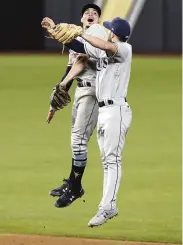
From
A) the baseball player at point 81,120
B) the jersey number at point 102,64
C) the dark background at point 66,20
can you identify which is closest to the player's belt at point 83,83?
the baseball player at point 81,120

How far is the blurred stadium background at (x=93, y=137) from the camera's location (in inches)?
327

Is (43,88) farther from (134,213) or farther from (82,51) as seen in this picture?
(82,51)

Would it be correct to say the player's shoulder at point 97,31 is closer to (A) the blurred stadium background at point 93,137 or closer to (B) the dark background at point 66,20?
(A) the blurred stadium background at point 93,137

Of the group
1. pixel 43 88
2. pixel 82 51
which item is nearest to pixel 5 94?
pixel 43 88

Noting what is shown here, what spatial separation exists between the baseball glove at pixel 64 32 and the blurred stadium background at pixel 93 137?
5.67 ft

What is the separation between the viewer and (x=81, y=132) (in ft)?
25.6

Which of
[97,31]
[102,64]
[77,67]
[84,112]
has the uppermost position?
[97,31]

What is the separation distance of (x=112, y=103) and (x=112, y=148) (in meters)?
0.34

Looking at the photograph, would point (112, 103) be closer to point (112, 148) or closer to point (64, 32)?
point (112, 148)

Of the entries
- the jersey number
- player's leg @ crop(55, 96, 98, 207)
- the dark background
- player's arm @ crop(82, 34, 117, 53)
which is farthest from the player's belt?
the dark background

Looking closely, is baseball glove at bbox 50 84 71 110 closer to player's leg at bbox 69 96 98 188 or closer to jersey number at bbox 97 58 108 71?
player's leg at bbox 69 96 98 188

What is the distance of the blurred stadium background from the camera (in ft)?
27.2

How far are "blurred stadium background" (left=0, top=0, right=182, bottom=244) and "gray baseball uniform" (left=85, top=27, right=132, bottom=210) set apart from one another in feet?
2.44

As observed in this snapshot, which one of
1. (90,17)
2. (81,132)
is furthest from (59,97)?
(90,17)
